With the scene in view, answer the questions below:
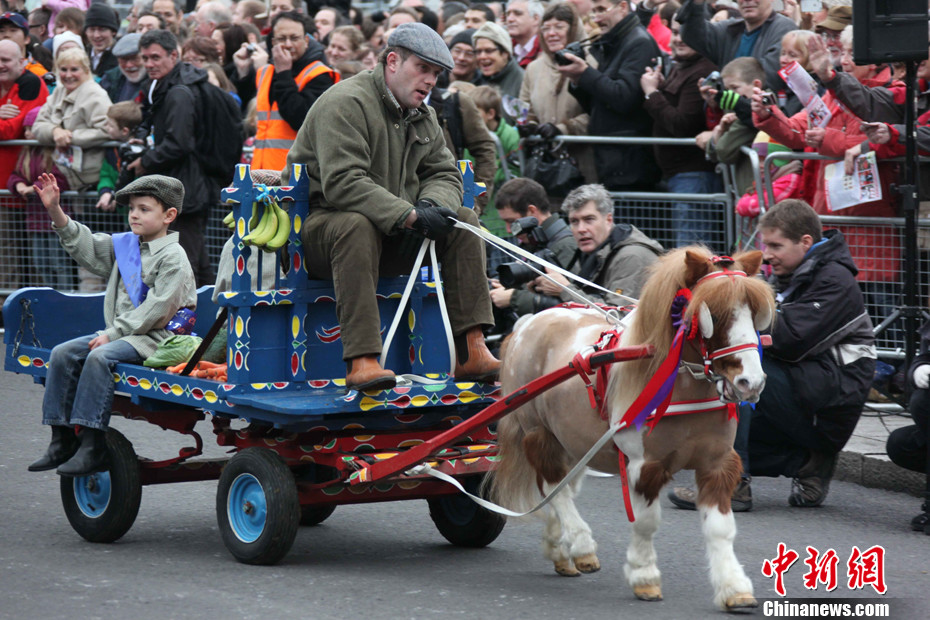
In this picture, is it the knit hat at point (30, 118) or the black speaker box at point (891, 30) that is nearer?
the black speaker box at point (891, 30)

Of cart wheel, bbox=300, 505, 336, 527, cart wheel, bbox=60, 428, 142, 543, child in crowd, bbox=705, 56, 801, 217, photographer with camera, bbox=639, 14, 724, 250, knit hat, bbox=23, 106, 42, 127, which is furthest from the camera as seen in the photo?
knit hat, bbox=23, 106, 42, 127

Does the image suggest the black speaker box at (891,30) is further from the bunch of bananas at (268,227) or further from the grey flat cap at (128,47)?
the grey flat cap at (128,47)

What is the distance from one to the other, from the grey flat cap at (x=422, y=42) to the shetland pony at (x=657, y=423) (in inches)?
52.4

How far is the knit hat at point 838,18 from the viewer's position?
9.79 metres

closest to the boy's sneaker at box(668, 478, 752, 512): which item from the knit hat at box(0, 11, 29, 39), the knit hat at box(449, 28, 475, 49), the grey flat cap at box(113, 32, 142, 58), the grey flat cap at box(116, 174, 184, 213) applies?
the grey flat cap at box(116, 174, 184, 213)

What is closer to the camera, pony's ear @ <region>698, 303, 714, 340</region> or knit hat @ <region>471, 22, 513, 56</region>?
pony's ear @ <region>698, 303, 714, 340</region>

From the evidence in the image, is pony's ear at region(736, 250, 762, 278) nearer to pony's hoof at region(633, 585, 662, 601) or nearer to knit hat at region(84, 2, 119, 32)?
pony's hoof at region(633, 585, 662, 601)

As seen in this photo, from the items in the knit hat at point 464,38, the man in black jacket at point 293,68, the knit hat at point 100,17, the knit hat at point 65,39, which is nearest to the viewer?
the man in black jacket at point 293,68

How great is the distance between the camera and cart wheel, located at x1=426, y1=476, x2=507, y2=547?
259 inches

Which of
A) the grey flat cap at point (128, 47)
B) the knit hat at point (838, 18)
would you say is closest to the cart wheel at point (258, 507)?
the knit hat at point (838, 18)

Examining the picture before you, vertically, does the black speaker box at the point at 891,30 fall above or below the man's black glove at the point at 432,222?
above

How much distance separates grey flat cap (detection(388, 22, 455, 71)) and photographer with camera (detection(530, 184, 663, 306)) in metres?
1.74

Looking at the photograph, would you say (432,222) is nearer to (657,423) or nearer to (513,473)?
(513,473)

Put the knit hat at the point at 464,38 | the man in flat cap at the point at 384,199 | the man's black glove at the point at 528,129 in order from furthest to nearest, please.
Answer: the knit hat at the point at 464,38 < the man's black glove at the point at 528,129 < the man in flat cap at the point at 384,199
